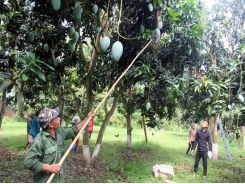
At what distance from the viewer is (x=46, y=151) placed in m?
1.34

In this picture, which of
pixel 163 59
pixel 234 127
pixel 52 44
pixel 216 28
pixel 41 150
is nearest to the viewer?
pixel 41 150

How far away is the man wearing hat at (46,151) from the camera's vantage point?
1.26m

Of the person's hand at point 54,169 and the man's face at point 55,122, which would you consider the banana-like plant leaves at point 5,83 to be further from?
the person's hand at point 54,169

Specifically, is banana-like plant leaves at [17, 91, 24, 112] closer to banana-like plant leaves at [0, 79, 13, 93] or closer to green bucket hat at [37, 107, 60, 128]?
banana-like plant leaves at [0, 79, 13, 93]

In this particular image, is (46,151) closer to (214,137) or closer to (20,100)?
(20,100)

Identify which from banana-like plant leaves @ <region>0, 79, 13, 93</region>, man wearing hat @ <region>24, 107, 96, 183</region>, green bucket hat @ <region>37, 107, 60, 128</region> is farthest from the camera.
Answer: green bucket hat @ <region>37, 107, 60, 128</region>

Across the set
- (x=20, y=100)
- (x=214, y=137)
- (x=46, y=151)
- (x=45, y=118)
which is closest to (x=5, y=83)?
(x=20, y=100)

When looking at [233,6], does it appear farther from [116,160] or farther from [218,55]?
[116,160]

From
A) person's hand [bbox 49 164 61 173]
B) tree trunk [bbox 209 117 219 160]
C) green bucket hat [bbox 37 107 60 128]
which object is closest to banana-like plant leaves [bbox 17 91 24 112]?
green bucket hat [bbox 37 107 60 128]

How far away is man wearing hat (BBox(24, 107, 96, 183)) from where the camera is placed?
1264mm

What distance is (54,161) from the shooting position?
1.37 meters

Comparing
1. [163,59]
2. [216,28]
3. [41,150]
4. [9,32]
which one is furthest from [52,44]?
[216,28]

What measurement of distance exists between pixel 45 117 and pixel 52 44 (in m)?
1.64

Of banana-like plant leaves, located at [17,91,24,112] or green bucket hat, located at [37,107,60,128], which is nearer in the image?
banana-like plant leaves, located at [17,91,24,112]
